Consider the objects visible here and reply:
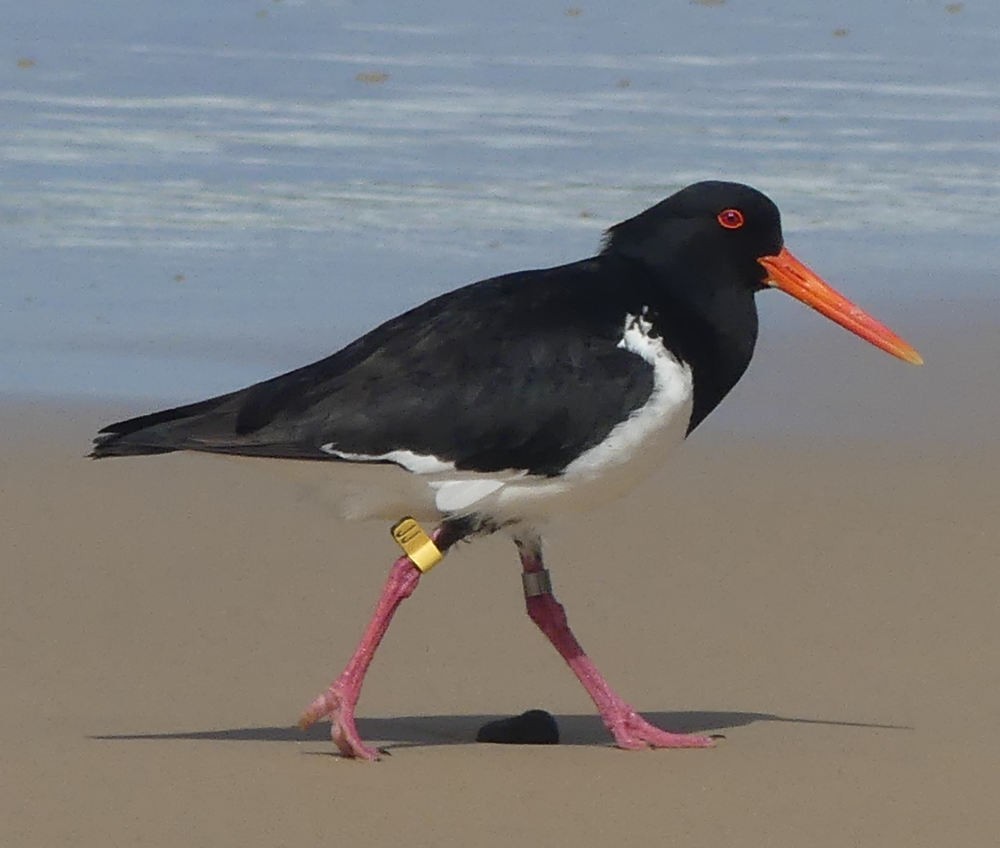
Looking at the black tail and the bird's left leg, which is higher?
the black tail

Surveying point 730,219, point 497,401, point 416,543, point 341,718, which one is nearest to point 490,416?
point 497,401

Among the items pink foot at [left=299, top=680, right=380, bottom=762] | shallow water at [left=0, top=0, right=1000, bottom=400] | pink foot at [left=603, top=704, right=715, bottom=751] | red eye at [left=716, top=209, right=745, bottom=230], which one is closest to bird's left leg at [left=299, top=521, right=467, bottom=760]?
pink foot at [left=299, top=680, right=380, bottom=762]

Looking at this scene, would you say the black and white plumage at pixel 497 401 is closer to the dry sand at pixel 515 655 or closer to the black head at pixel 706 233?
the black head at pixel 706 233

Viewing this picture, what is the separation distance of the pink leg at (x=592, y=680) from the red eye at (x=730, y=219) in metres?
0.94

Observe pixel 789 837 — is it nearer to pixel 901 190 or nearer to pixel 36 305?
pixel 36 305

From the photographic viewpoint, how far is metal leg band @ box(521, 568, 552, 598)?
620cm

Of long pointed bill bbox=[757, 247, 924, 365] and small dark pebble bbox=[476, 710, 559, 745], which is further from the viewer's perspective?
long pointed bill bbox=[757, 247, 924, 365]

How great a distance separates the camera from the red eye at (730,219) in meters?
6.21

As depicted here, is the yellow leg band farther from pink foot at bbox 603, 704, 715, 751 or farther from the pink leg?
pink foot at bbox 603, 704, 715, 751

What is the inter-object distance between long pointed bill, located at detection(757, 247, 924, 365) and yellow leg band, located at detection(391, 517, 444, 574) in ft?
3.86

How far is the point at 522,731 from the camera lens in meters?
5.77

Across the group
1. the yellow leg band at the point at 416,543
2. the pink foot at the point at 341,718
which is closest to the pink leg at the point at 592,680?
the yellow leg band at the point at 416,543

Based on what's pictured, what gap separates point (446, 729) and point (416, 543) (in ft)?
1.52

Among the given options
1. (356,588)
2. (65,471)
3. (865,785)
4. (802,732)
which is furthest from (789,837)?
(65,471)
